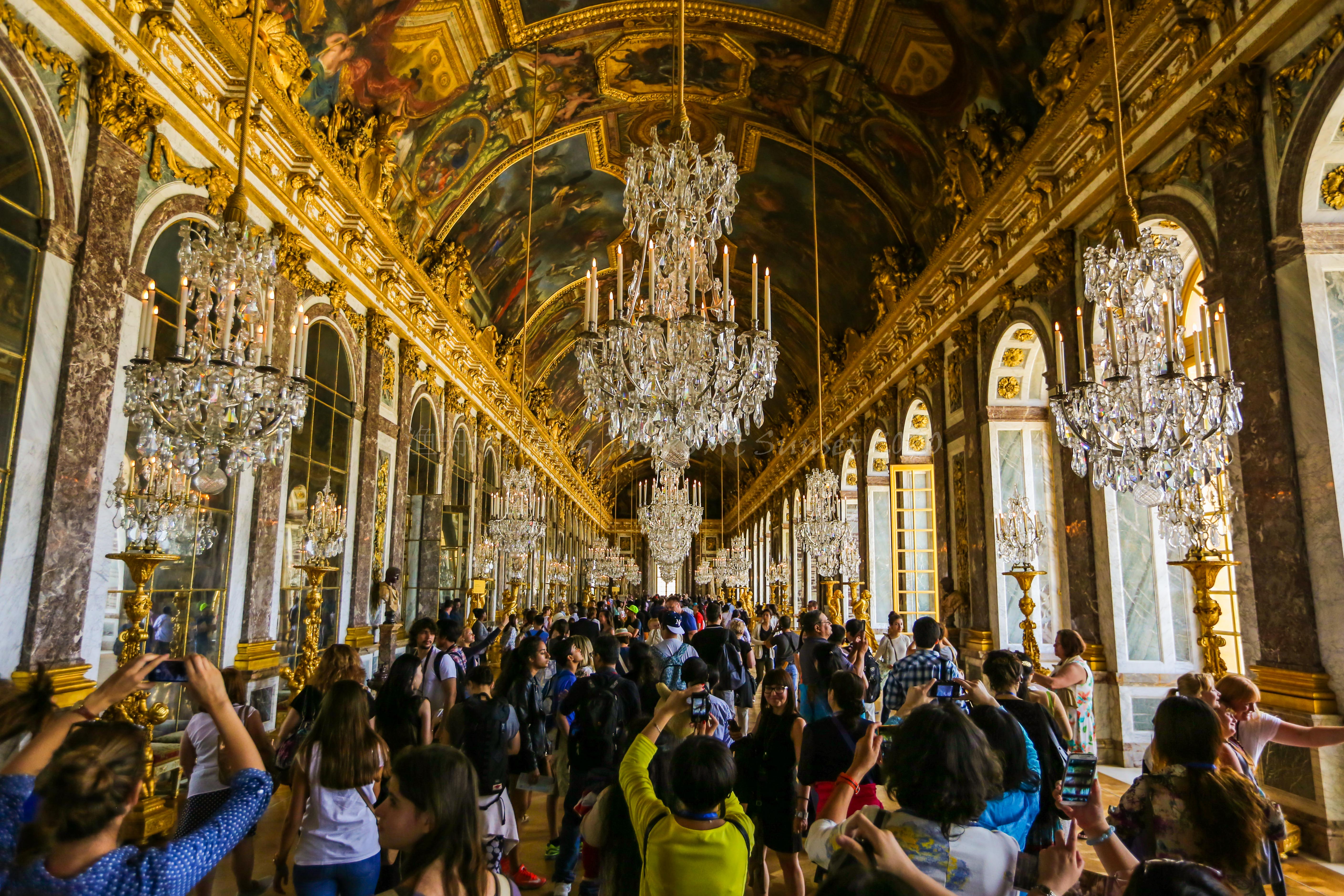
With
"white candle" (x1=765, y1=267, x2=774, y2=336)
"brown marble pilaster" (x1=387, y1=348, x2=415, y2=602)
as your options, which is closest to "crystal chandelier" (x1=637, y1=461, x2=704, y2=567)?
"brown marble pilaster" (x1=387, y1=348, x2=415, y2=602)

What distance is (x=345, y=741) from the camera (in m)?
3.04

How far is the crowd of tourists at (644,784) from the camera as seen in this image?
1810mm

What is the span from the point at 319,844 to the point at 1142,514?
27.5 feet

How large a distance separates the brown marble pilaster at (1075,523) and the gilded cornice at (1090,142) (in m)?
0.72

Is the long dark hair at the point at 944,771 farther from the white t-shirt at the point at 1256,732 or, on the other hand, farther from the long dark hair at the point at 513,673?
the long dark hair at the point at 513,673

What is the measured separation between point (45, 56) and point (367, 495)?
274 inches

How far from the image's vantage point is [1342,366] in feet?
17.8

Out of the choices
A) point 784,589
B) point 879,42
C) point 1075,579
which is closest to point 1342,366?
point 1075,579

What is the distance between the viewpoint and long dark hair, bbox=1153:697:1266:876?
7.25ft

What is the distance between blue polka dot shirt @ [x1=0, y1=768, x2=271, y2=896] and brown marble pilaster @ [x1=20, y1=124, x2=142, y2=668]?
13.3 feet

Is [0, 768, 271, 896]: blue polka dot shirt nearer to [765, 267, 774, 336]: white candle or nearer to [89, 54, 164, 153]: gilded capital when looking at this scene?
[765, 267, 774, 336]: white candle

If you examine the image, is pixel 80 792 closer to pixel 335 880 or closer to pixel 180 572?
pixel 335 880

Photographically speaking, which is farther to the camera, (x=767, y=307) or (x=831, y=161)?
(x=831, y=161)

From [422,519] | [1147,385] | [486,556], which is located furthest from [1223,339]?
[422,519]
